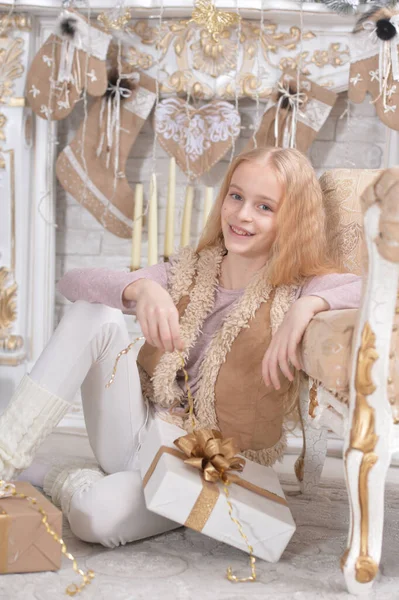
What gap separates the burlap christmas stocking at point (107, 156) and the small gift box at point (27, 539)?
1.40m

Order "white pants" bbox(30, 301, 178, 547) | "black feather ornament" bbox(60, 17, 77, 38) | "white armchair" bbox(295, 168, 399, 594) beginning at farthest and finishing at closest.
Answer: "black feather ornament" bbox(60, 17, 77, 38), "white pants" bbox(30, 301, 178, 547), "white armchair" bbox(295, 168, 399, 594)

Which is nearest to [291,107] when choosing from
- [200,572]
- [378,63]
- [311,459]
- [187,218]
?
[378,63]

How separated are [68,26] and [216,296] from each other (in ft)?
4.05

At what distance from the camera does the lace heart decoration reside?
2.37 meters

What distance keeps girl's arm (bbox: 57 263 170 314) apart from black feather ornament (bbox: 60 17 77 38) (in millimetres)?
1158

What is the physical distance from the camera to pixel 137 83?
238cm

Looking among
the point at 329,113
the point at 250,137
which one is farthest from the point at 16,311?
the point at 329,113

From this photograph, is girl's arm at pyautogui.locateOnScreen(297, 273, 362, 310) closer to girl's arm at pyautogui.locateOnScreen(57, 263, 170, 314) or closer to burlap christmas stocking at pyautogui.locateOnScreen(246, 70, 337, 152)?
girl's arm at pyautogui.locateOnScreen(57, 263, 170, 314)

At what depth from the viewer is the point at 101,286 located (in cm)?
131

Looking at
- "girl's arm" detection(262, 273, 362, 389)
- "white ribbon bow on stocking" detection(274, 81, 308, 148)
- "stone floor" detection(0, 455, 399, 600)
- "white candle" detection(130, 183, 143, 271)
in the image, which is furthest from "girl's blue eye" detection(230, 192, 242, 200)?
"white ribbon bow on stocking" detection(274, 81, 308, 148)

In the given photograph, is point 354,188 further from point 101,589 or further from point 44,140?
point 44,140

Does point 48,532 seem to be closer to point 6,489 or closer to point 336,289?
point 6,489

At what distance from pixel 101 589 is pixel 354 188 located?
3.04ft

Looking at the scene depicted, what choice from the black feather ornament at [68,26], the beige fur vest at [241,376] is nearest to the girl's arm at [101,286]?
the beige fur vest at [241,376]
